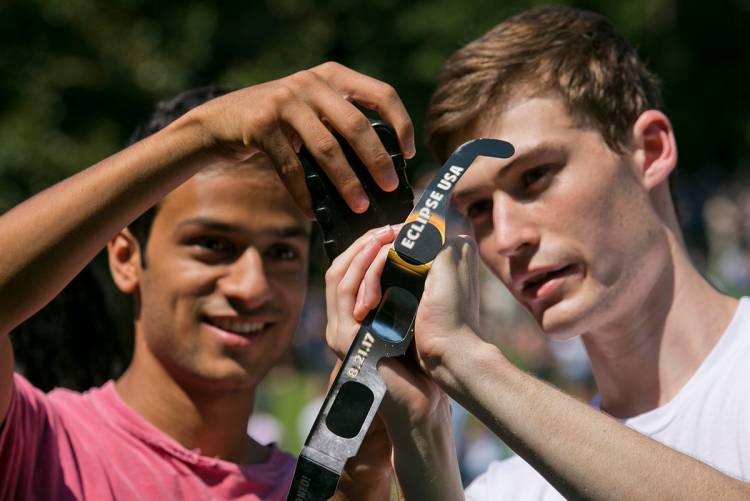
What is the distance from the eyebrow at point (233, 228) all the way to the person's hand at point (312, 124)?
82 cm

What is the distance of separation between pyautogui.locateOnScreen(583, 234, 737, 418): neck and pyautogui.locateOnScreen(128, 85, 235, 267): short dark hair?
1.37 meters

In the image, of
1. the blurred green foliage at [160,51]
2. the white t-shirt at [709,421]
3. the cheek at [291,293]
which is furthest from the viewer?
the blurred green foliage at [160,51]

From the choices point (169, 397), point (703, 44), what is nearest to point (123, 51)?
point (169, 397)

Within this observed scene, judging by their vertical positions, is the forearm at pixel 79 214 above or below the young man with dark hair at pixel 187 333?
above

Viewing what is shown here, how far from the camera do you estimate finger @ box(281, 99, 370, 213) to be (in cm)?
216

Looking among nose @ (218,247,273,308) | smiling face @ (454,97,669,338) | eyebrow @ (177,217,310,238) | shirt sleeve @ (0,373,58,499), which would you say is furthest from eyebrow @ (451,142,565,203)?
shirt sleeve @ (0,373,58,499)

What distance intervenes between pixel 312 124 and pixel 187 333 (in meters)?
1.09

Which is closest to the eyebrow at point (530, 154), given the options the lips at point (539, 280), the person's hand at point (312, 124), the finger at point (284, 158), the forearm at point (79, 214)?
the lips at point (539, 280)

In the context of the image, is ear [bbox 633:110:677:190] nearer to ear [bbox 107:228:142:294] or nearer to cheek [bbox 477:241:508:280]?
cheek [bbox 477:241:508:280]

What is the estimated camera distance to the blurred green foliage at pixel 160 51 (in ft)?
32.8

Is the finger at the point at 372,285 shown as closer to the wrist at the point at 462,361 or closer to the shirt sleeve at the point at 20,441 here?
the wrist at the point at 462,361

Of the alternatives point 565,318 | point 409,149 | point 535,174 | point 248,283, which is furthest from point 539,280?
point 409,149

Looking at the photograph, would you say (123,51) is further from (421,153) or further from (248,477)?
(248,477)

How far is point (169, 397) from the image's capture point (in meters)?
3.13
